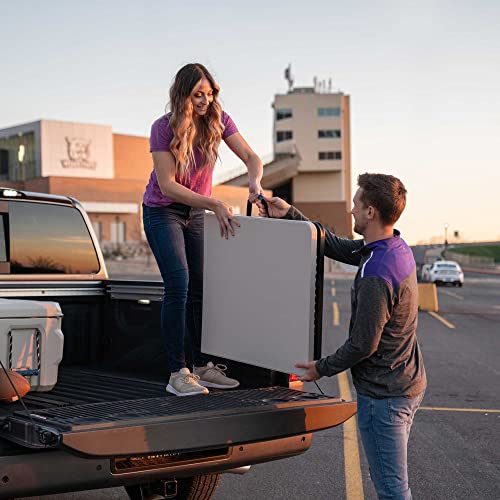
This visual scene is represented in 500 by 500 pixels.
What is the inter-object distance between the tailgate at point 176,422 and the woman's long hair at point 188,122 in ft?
4.15

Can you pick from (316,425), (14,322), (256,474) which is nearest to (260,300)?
(316,425)

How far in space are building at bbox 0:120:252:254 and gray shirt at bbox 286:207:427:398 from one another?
62.9 metres

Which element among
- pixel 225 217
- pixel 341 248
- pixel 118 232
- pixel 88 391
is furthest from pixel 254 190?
pixel 118 232

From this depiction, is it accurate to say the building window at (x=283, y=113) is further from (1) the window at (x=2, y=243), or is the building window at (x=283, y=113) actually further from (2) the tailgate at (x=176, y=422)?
(2) the tailgate at (x=176, y=422)

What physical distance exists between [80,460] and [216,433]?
606mm

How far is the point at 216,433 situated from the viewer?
12.5ft

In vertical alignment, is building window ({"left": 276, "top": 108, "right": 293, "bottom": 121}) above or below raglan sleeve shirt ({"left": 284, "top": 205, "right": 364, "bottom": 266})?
above

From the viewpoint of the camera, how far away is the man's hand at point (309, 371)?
3.87 m

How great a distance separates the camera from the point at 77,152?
263 feet

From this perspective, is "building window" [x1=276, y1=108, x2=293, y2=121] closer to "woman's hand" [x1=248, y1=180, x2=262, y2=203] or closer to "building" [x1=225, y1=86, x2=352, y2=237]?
"building" [x1=225, y1=86, x2=352, y2=237]

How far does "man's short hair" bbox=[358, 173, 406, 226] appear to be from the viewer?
11.7ft

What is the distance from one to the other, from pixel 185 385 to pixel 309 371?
0.81 m

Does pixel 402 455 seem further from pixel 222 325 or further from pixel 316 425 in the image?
pixel 222 325

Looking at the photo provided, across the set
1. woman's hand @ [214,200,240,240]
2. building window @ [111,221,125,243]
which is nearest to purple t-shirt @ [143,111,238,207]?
woman's hand @ [214,200,240,240]
